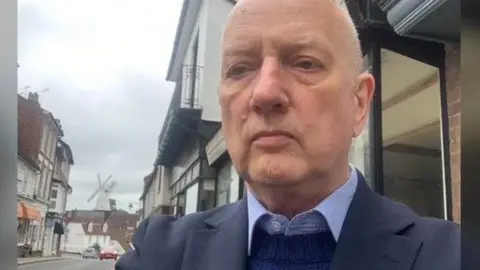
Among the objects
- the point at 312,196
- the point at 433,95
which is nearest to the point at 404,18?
the point at 433,95

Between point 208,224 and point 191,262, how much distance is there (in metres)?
0.11

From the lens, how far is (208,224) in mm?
873

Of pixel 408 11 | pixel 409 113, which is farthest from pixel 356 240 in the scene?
pixel 409 113

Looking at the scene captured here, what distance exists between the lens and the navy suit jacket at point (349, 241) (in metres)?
0.70

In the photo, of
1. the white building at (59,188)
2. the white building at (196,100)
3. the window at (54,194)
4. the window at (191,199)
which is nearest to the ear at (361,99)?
the white building at (59,188)

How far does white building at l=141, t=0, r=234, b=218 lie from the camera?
20.0ft

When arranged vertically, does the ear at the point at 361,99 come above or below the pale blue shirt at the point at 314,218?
above

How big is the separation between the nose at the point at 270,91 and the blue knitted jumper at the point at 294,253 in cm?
24

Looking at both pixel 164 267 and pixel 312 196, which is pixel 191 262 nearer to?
pixel 164 267

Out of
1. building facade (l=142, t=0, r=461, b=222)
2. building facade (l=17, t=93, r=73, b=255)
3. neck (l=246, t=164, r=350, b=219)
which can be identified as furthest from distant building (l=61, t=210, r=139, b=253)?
neck (l=246, t=164, r=350, b=219)

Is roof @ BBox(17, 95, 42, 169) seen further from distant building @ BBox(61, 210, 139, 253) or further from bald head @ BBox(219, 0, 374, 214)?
distant building @ BBox(61, 210, 139, 253)

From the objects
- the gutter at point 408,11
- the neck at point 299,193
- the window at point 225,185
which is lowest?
the neck at point 299,193

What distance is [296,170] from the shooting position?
0.67 meters

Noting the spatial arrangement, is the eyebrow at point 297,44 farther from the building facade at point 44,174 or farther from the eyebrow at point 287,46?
the building facade at point 44,174
